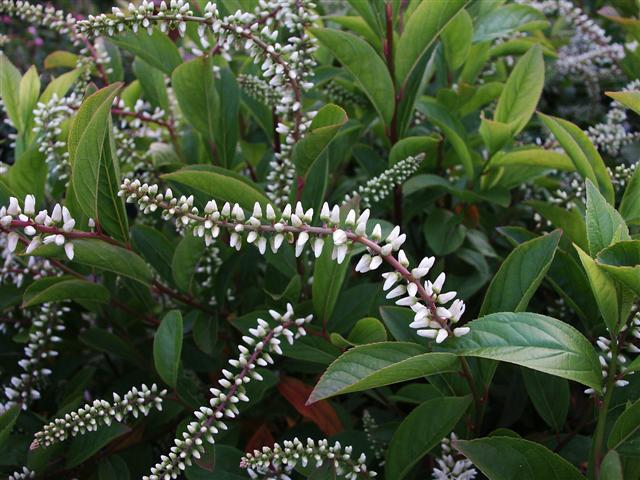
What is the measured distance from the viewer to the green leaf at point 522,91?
1.44m

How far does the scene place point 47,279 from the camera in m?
1.26

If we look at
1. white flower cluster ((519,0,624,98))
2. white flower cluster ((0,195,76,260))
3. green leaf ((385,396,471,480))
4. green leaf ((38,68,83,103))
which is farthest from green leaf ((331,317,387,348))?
white flower cluster ((519,0,624,98))

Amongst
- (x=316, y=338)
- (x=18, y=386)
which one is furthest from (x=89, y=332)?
(x=316, y=338)

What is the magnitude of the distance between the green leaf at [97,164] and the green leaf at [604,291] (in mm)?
702

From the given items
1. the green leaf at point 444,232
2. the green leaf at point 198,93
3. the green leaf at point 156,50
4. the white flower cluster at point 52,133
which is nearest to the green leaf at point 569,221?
the green leaf at point 444,232

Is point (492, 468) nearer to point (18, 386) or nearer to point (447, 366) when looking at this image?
point (447, 366)

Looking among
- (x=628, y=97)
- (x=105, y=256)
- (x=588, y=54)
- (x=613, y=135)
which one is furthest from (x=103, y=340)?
(x=588, y=54)

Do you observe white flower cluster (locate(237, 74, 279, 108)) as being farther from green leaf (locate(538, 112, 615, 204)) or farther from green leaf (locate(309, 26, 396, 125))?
green leaf (locate(538, 112, 615, 204))

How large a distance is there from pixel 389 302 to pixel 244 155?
570 mm

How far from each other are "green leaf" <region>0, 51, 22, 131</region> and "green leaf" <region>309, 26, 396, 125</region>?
0.71 meters

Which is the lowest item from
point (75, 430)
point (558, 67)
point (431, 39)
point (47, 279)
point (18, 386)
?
point (18, 386)

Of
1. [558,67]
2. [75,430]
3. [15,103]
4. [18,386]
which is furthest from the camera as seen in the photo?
[558,67]

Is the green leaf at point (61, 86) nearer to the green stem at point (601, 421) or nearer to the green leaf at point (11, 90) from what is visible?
the green leaf at point (11, 90)

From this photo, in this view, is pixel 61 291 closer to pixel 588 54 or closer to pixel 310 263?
pixel 310 263
